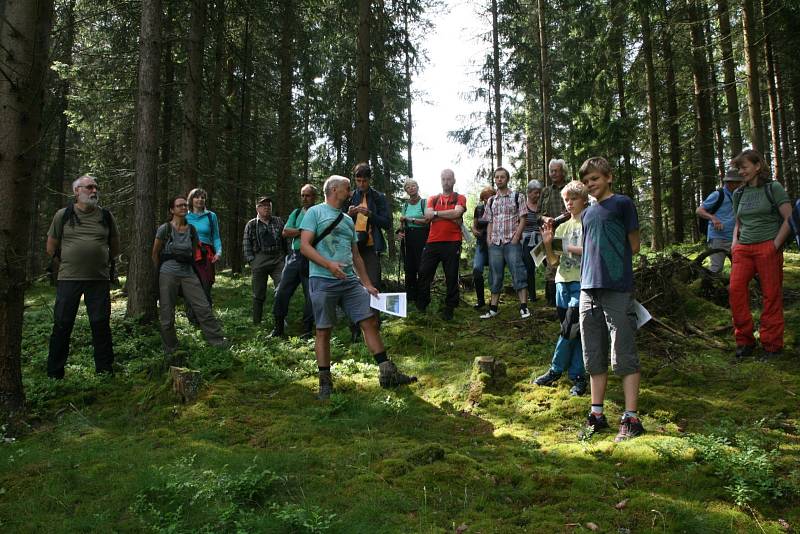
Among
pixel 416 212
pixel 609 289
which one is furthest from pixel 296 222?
pixel 609 289

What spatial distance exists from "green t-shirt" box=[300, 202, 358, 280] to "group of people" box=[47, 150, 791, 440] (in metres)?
0.01

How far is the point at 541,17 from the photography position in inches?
703

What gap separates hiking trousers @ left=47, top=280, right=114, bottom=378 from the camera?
621cm

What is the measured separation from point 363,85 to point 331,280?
21.2 ft

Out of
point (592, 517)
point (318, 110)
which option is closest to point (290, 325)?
point (592, 517)

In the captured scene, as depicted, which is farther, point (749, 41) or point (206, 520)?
point (749, 41)

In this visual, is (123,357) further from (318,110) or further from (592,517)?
(318,110)

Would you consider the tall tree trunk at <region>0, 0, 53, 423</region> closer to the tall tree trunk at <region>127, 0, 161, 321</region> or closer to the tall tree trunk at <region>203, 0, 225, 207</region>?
the tall tree trunk at <region>127, 0, 161, 321</region>

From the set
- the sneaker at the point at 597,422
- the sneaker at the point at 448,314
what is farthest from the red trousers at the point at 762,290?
the sneaker at the point at 448,314

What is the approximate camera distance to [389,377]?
19.1ft

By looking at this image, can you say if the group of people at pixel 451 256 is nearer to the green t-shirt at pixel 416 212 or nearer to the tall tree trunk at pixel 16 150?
the green t-shirt at pixel 416 212

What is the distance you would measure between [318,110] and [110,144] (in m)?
5.87

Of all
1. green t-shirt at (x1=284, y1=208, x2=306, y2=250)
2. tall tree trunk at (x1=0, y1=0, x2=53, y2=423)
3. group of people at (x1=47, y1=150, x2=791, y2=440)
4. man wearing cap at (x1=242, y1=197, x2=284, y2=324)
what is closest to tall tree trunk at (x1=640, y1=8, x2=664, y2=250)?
group of people at (x1=47, y1=150, x2=791, y2=440)

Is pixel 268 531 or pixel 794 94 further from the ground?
pixel 794 94
